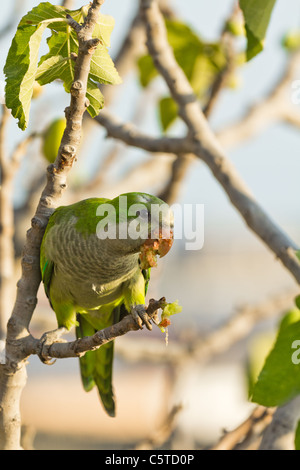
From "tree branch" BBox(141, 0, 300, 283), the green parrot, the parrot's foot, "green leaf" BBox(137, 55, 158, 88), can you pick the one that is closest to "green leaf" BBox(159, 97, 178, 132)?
"green leaf" BBox(137, 55, 158, 88)

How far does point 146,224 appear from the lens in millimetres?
921

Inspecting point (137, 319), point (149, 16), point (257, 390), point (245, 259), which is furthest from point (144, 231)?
point (245, 259)

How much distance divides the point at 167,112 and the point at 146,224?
0.76 meters

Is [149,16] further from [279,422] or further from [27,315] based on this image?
[279,422]

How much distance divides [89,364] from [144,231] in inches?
24.0

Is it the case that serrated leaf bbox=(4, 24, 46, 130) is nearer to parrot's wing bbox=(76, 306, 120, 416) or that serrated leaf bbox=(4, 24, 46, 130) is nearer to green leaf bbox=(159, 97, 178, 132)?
parrot's wing bbox=(76, 306, 120, 416)

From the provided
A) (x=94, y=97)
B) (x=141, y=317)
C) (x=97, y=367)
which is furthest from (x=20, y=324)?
(x=97, y=367)

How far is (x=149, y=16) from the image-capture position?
1.27 meters

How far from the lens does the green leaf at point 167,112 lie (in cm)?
159

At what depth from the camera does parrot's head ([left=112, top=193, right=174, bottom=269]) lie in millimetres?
881

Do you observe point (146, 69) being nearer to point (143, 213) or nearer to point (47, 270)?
point (47, 270)
